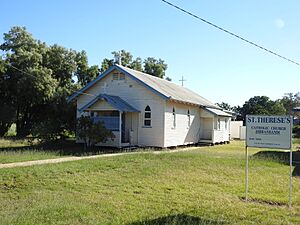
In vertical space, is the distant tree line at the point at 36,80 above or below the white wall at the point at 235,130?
above

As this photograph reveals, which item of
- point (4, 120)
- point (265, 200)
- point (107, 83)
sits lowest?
point (265, 200)

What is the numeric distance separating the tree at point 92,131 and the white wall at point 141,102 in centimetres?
253

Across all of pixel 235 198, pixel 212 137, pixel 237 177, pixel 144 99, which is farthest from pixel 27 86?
pixel 235 198

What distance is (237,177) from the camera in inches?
545

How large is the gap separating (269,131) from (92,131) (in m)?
14.2

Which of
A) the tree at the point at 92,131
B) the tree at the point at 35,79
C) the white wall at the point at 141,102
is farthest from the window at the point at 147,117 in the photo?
Result: the tree at the point at 35,79

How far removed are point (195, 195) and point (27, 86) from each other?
2498 cm

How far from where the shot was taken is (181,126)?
2727 cm

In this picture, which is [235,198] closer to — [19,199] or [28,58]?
[19,199]

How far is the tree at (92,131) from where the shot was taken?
2256 cm

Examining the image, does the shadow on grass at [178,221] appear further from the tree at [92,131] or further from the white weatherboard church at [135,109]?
the white weatherboard church at [135,109]

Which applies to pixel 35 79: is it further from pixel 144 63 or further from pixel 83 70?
Answer: pixel 144 63

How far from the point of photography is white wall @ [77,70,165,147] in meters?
24.6

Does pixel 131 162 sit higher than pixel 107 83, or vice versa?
pixel 107 83
